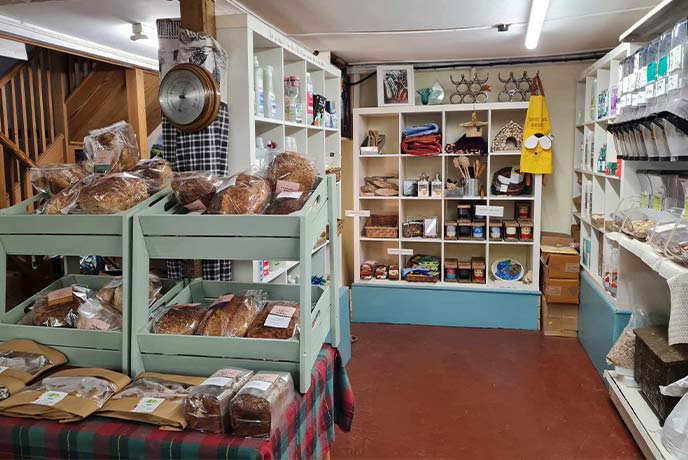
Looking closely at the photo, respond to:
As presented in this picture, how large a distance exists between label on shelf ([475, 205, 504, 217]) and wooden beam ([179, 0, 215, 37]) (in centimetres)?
321

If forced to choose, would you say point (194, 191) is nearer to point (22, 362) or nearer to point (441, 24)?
point (22, 362)

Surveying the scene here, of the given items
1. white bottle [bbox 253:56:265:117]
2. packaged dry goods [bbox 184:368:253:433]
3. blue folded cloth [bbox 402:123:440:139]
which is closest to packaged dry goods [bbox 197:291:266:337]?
packaged dry goods [bbox 184:368:253:433]

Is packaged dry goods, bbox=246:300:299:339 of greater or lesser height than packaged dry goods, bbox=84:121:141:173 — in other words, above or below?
below

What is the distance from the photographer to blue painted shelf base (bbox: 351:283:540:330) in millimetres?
4961

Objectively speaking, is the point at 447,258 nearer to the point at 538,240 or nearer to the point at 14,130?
the point at 538,240

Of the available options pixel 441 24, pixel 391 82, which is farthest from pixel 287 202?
pixel 391 82

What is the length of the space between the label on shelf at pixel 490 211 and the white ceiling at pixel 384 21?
4.65 ft

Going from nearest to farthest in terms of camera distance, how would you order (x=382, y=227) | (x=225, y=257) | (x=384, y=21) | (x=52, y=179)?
(x=225, y=257), (x=52, y=179), (x=384, y=21), (x=382, y=227)

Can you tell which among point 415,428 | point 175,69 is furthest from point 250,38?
point 415,428

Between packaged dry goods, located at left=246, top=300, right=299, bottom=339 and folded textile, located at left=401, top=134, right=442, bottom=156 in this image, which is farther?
folded textile, located at left=401, top=134, right=442, bottom=156

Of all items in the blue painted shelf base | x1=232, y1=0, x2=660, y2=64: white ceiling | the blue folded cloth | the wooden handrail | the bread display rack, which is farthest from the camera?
the blue folded cloth

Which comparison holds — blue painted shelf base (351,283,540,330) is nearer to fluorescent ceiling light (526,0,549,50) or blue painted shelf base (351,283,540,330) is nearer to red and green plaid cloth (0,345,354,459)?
fluorescent ceiling light (526,0,549,50)

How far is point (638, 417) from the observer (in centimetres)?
288

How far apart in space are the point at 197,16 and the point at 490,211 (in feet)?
10.9
